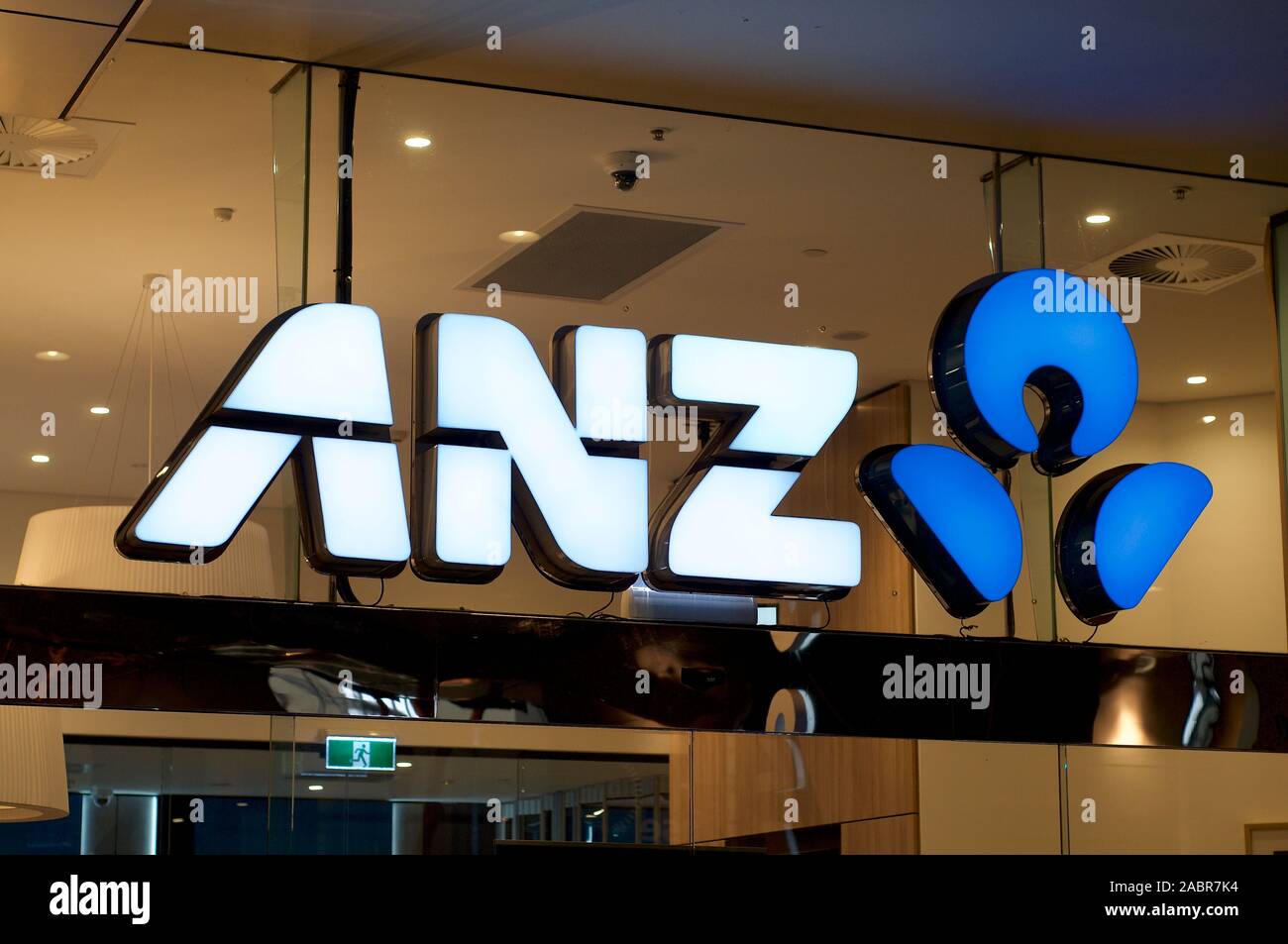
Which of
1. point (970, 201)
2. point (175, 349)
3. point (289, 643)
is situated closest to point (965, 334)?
point (970, 201)

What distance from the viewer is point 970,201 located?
504 cm

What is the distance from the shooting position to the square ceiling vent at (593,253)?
4.88 meters

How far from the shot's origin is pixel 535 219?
15.8ft

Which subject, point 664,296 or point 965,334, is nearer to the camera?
point 965,334

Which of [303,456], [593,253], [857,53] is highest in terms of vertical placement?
[857,53]

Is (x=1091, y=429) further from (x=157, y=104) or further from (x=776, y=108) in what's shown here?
(x=157, y=104)

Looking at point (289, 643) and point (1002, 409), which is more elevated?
point (1002, 409)

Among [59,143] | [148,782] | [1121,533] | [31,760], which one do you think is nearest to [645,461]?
[1121,533]

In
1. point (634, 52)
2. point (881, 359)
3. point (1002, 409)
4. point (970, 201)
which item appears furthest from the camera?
point (881, 359)

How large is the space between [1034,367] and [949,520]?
0.52m

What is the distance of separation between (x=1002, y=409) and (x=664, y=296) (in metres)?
1.20

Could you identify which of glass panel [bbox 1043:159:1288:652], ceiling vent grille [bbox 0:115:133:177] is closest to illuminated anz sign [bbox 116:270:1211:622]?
glass panel [bbox 1043:159:1288:652]

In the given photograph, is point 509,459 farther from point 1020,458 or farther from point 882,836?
point 882,836

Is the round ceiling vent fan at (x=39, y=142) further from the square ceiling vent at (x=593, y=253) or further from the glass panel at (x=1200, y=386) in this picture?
the glass panel at (x=1200, y=386)
